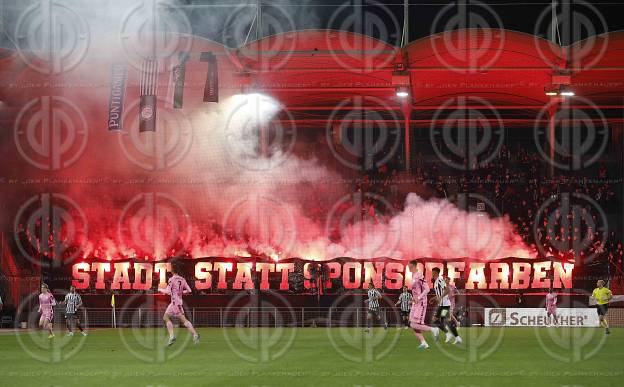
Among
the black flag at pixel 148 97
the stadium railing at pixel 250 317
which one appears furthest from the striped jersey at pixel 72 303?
the black flag at pixel 148 97

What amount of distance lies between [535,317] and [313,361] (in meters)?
17.7

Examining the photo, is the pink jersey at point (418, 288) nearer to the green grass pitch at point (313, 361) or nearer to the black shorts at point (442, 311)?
the green grass pitch at point (313, 361)

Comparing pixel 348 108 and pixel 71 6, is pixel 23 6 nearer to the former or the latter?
pixel 71 6

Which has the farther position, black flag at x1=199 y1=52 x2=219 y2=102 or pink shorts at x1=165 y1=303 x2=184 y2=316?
black flag at x1=199 y1=52 x2=219 y2=102

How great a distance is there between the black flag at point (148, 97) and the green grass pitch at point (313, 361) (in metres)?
8.30

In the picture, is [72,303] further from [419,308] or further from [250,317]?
[419,308]

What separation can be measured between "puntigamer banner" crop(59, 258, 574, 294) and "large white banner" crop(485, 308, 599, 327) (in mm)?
3210

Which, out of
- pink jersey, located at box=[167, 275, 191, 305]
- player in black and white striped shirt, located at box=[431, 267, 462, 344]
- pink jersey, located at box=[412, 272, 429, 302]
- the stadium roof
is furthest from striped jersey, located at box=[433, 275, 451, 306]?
the stadium roof

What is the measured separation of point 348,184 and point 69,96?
13.5 m

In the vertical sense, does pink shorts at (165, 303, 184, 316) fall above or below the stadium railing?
above

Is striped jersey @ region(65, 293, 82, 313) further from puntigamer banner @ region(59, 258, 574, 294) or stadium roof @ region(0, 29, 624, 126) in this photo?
stadium roof @ region(0, 29, 624, 126)

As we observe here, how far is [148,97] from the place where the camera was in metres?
31.7

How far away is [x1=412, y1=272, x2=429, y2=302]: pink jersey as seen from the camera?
2102cm

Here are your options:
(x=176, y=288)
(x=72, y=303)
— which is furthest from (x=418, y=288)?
(x=72, y=303)
